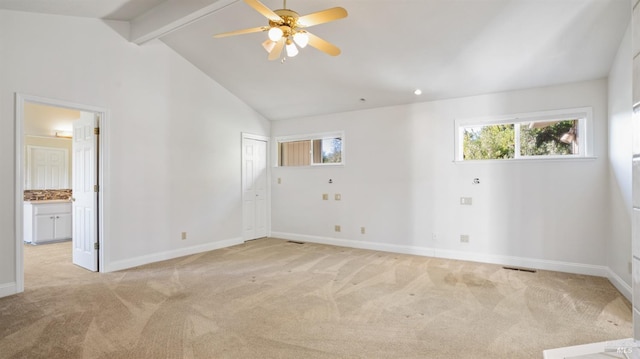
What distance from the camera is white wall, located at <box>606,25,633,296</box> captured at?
3.29 metres

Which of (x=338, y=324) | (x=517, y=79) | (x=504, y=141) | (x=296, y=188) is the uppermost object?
(x=517, y=79)

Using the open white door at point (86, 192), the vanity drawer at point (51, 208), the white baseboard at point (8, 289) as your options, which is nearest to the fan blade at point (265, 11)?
the open white door at point (86, 192)

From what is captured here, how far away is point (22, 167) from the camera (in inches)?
142

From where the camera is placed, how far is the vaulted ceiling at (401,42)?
334cm

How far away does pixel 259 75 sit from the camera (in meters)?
5.33

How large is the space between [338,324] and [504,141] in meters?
3.73

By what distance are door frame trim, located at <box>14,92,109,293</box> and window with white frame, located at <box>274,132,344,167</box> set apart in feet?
10.9

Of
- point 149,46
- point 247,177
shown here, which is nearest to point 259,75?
point 149,46

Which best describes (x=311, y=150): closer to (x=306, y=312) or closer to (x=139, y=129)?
(x=139, y=129)

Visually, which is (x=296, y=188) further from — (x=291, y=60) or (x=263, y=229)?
(x=291, y=60)

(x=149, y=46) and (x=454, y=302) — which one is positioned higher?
(x=149, y=46)

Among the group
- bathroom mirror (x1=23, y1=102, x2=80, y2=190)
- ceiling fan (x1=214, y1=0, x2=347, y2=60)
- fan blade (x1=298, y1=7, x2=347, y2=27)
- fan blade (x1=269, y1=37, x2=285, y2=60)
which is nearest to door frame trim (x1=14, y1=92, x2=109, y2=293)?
fan blade (x1=269, y1=37, x2=285, y2=60)

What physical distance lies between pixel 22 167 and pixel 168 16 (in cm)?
243

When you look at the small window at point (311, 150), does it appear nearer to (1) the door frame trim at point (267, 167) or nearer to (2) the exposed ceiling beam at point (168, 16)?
(1) the door frame trim at point (267, 167)
